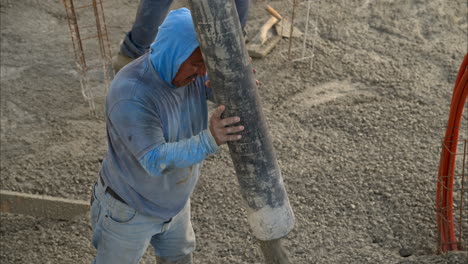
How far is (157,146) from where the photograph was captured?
2.68 metres

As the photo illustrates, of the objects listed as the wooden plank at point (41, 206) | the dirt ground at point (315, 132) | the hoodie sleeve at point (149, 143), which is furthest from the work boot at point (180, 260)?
the wooden plank at point (41, 206)

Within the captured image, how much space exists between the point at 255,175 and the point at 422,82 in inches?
170

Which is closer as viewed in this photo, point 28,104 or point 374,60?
point 28,104

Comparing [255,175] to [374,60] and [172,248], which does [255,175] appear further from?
[374,60]

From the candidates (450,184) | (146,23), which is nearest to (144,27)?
(146,23)

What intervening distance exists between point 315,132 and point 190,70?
309 centimetres

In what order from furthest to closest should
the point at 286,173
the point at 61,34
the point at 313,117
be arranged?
the point at 61,34 → the point at 313,117 → the point at 286,173

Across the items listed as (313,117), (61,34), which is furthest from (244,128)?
(61,34)

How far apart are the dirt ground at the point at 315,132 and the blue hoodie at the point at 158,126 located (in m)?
1.40

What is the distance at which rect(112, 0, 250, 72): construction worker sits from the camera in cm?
506

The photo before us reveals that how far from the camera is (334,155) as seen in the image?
5.32 metres

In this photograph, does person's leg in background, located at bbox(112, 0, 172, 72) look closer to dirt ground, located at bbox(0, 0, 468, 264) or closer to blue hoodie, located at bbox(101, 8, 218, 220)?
dirt ground, located at bbox(0, 0, 468, 264)

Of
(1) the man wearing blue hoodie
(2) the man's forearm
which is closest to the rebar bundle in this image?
(1) the man wearing blue hoodie

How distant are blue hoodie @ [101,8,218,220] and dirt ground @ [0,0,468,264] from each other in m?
1.40
